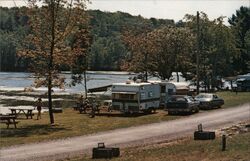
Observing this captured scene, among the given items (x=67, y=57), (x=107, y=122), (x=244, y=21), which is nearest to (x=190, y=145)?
(x=107, y=122)

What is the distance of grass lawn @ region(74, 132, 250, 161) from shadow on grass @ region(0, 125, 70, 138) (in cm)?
812

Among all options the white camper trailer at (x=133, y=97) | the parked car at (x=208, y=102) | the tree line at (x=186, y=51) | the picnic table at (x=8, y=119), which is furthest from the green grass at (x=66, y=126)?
the tree line at (x=186, y=51)

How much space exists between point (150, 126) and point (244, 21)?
253ft

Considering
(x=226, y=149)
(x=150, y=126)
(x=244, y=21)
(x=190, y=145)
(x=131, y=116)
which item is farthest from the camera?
(x=244, y=21)

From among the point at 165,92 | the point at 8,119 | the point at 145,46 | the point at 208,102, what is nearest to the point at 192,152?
the point at 8,119

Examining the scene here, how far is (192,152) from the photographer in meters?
21.3

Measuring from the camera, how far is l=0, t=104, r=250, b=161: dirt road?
23.1 meters

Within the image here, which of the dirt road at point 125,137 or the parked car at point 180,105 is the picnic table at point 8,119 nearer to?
the dirt road at point 125,137

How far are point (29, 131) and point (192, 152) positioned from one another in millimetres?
12901

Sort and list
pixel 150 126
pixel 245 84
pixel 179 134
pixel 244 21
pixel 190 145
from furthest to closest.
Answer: pixel 244 21, pixel 245 84, pixel 150 126, pixel 179 134, pixel 190 145

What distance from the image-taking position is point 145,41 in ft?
245

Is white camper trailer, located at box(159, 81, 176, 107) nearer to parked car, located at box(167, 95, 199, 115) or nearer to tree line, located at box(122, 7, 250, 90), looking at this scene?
parked car, located at box(167, 95, 199, 115)

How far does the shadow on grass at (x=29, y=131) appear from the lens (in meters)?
29.5

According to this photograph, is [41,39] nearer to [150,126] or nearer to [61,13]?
[61,13]
